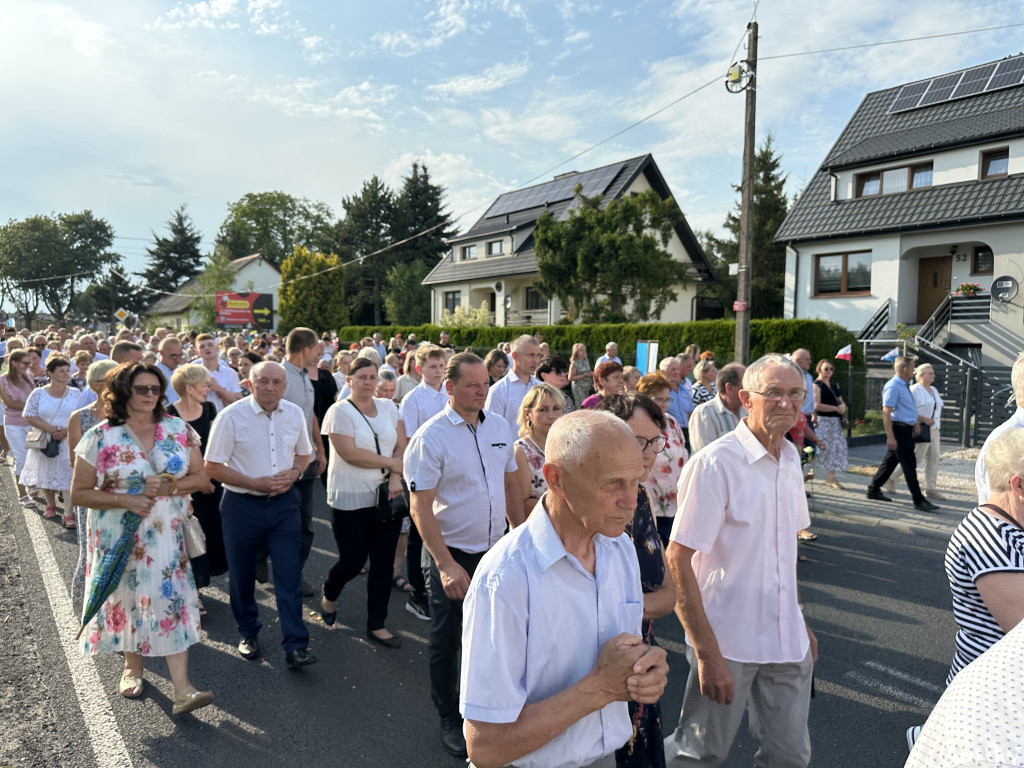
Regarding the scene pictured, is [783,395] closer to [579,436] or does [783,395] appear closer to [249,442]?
[579,436]

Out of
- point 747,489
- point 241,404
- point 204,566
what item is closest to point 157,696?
point 204,566

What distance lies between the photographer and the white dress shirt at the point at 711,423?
554cm

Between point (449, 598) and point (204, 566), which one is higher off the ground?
point (449, 598)

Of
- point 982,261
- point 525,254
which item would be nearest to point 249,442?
point 982,261

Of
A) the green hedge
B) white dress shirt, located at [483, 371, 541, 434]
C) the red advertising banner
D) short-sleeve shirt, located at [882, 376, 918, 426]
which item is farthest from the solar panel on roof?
the red advertising banner

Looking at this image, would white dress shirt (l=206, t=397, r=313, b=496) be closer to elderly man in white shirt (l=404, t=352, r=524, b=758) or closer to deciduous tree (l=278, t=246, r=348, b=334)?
elderly man in white shirt (l=404, t=352, r=524, b=758)

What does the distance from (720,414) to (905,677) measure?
7.20 feet

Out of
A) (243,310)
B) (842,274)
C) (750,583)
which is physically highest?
(842,274)

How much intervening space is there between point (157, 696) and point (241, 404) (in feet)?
5.95

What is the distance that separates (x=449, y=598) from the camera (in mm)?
3371

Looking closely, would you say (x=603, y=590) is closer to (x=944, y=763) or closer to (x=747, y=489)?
(x=944, y=763)

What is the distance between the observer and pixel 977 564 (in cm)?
227

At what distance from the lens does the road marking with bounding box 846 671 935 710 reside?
3959mm

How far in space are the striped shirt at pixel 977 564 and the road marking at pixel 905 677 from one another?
6.82ft
